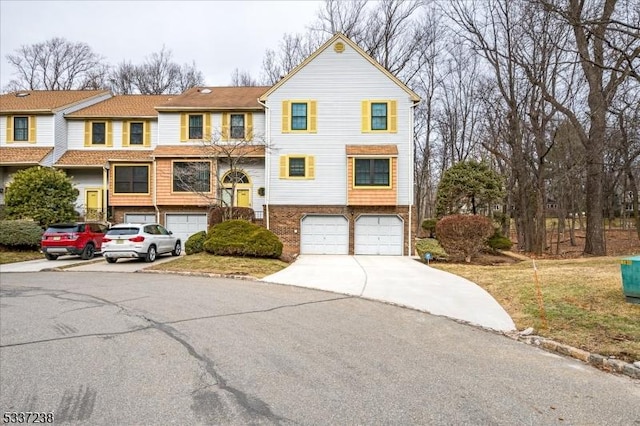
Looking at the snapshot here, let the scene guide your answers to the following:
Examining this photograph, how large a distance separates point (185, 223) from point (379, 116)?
12.7m

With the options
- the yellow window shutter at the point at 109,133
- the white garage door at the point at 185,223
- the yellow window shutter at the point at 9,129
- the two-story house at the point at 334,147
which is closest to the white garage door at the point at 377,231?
the two-story house at the point at 334,147

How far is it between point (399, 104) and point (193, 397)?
21.3 m

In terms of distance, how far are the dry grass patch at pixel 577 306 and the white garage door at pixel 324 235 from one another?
31.6ft

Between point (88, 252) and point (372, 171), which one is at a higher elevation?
point (372, 171)

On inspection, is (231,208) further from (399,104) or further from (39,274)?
(399,104)

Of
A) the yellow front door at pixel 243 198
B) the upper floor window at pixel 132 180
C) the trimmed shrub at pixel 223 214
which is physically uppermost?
the upper floor window at pixel 132 180

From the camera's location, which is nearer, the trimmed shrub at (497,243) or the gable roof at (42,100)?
the trimmed shrub at (497,243)

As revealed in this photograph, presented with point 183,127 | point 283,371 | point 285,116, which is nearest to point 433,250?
point 285,116

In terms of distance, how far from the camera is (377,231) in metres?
23.4

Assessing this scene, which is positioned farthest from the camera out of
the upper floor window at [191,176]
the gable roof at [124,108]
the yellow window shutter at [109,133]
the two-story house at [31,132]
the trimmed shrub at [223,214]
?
the yellow window shutter at [109,133]

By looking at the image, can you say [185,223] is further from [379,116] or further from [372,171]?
[379,116]

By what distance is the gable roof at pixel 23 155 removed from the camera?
2566cm

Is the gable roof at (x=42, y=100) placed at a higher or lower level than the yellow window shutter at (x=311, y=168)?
higher

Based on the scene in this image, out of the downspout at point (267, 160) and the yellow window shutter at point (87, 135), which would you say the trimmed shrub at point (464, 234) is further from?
the yellow window shutter at point (87, 135)
